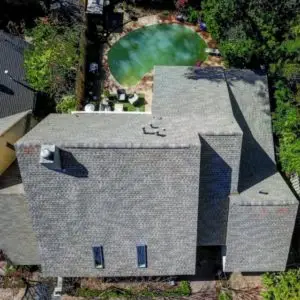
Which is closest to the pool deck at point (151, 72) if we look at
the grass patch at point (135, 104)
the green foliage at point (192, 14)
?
the grass patch at point (135, 104)

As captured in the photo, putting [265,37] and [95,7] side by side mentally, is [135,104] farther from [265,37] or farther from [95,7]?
[265,37]

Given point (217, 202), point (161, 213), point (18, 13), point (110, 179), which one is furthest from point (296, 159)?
point (18, 13)

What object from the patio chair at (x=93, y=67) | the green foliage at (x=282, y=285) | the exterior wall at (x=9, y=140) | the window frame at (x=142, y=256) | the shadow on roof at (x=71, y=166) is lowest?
the green foliage at (x=282, y=285)

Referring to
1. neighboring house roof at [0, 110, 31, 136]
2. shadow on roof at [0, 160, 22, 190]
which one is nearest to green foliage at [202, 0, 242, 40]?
neighboring house roof at [0, 110, 31, 136]

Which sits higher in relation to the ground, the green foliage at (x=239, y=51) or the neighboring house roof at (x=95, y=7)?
the neighboring house roof at (x=95, y=7)

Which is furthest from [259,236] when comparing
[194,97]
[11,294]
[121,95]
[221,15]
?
[221,15]

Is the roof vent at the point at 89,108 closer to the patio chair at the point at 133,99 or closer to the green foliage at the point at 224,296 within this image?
the patio chair at the point at 133,99
